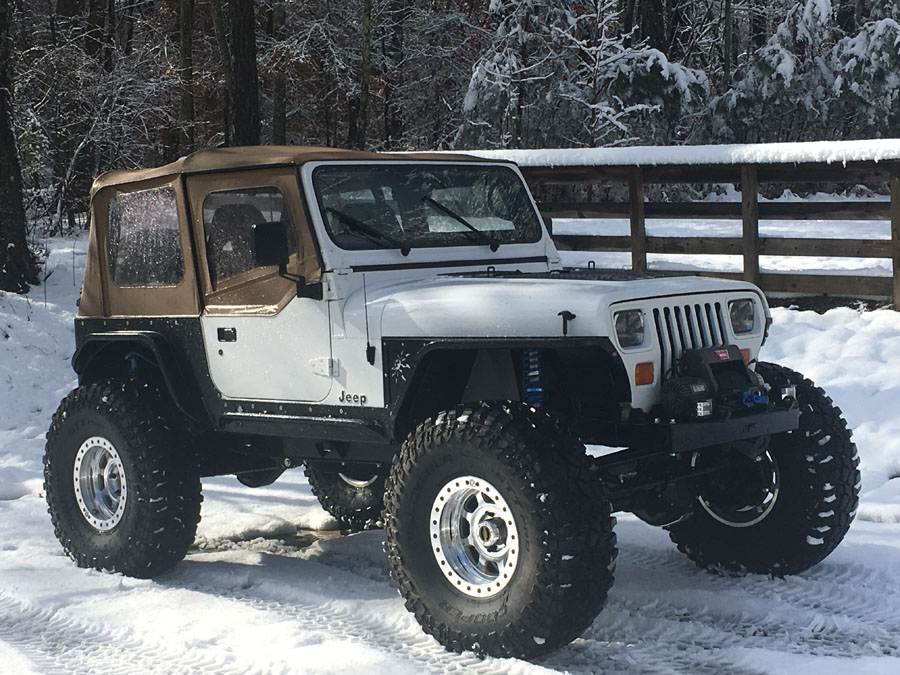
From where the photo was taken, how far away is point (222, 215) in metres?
6.04

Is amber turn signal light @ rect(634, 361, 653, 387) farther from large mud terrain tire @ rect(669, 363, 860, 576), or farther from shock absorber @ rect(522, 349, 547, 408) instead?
large mud terrain tire @ rect(669, 363, 860, 576)

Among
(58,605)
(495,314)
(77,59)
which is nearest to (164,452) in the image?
(58,605)

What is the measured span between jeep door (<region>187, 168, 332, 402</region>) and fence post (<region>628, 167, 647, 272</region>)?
8.18 m

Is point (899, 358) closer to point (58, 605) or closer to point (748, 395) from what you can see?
point (748, 395)

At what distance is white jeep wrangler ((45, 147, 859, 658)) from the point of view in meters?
4.72

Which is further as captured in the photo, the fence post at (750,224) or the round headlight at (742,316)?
the fence post at (750,224)

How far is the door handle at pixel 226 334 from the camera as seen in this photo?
5910 millimetres

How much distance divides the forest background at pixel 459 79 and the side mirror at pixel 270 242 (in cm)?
1239

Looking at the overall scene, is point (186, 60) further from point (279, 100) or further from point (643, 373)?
point (643, 373)

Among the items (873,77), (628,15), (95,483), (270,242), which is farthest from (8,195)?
(628,15)

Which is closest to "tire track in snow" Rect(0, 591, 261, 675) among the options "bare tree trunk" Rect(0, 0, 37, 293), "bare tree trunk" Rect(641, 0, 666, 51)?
"bare tree trunk" Rect(0, 0, 37, 293)

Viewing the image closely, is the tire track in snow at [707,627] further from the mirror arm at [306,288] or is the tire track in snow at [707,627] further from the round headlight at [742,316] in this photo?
the mirror arm at [306,288]

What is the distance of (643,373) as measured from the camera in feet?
15.8

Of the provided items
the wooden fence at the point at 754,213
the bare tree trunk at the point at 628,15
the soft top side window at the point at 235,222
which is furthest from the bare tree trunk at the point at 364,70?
the soft top side window at the point at 235,222
